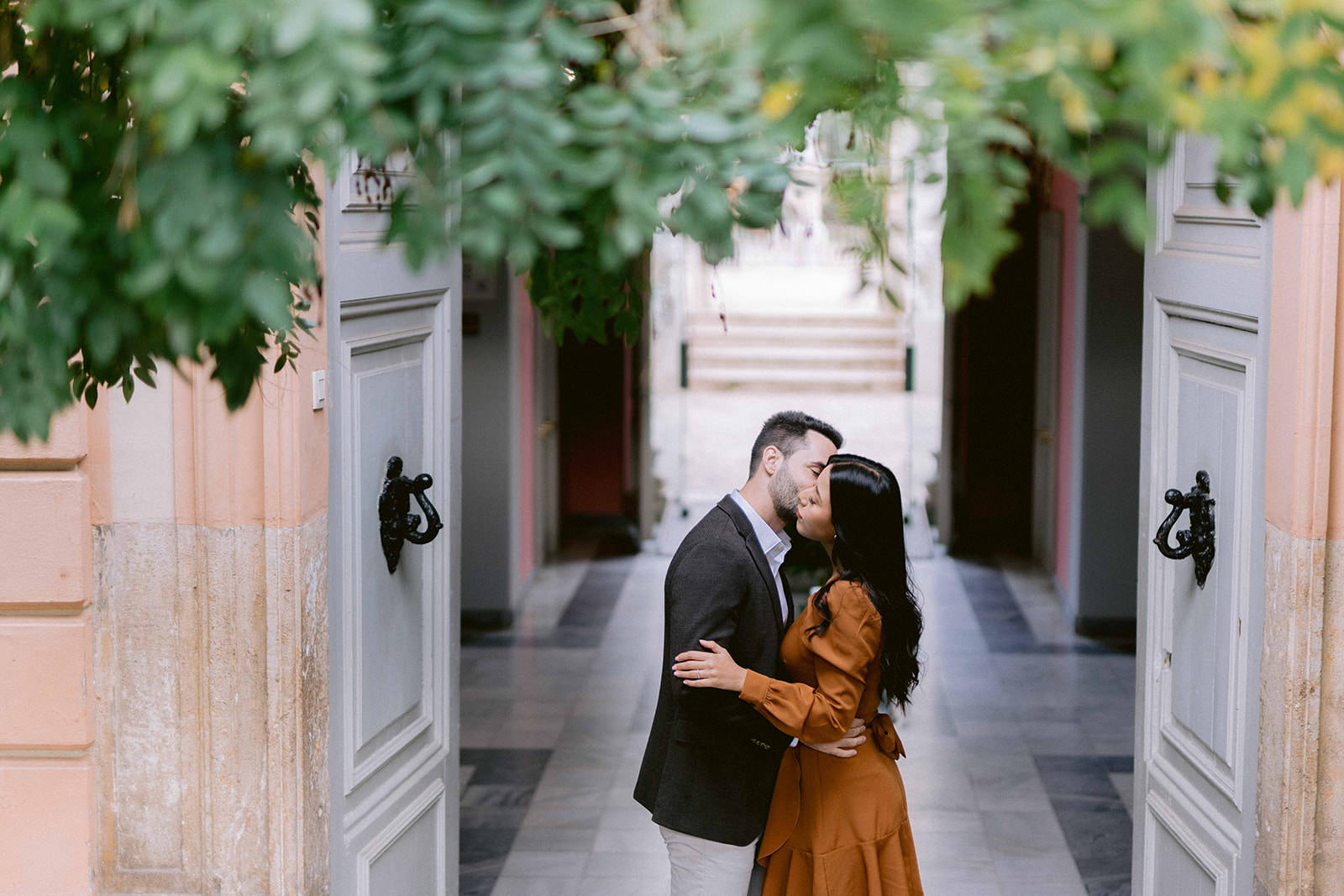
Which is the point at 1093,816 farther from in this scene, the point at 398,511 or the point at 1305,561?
the point at 398,511

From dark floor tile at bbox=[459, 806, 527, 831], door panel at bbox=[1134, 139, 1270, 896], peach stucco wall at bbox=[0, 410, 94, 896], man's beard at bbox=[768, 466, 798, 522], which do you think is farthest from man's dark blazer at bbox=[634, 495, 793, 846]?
dark floor tile at bbox=[459, 806, 527, 831]

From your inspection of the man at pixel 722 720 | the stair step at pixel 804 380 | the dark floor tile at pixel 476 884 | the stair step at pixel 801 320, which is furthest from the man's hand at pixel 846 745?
the stair step at pixel 801 320

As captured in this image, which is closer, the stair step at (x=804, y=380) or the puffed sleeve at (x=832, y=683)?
the puffed sleeve at (x=832, y=683)

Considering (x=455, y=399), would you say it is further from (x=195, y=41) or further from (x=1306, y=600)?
(x=195, y=41)

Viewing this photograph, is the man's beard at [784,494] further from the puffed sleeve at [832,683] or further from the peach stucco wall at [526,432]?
the peach stucco wall at [526,432]

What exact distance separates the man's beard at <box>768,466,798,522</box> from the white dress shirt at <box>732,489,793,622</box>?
50mm

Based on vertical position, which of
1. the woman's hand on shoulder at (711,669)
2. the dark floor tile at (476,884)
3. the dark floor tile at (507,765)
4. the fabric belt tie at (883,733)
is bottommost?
the dark floor tile at (476,884)

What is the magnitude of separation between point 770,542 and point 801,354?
53.1 ft

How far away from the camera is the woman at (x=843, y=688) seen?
3107mm

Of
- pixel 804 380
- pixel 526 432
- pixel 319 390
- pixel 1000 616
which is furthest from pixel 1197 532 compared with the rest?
pixel 804 380

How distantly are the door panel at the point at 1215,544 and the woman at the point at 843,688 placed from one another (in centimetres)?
69

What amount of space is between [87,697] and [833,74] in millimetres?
2582

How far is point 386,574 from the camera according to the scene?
356cm

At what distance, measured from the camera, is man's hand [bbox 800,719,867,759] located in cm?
321
